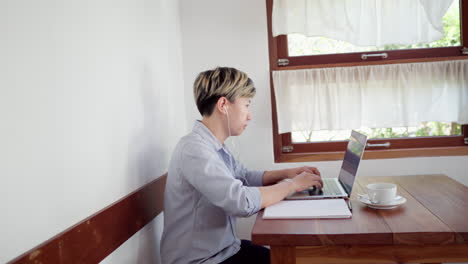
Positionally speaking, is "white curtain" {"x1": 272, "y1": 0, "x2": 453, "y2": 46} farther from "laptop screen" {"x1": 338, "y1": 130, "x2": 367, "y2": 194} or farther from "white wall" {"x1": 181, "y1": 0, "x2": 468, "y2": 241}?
"laptop screen" {"x1": 338, "y1": 130, "x2": 367, "y2": 194}

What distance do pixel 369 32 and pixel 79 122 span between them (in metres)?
1.62

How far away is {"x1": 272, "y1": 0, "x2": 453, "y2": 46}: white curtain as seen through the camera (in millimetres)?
2332

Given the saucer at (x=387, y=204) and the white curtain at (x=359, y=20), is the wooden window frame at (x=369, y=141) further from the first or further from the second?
the saucer at (x=387, y=204)

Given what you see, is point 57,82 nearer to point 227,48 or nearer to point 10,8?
point 10,8

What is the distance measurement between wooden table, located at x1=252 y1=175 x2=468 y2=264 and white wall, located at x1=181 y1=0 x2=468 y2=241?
103 cm

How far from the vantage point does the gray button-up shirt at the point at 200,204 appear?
4.95ft

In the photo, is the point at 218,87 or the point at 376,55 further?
the point at 376,55

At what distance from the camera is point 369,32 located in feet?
7.72

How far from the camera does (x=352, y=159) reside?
5.90ft

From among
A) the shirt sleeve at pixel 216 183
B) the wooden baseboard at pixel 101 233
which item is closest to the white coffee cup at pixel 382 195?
the shirt sleeve at pixel 216 183

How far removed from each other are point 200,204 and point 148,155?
38cm

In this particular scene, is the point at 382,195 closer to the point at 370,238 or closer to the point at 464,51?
the point at 370,238

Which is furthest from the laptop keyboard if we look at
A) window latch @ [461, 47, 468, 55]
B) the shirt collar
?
window latch @ [461, 47, 468, 55]

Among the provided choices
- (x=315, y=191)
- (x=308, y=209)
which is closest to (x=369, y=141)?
(x=315, y=191)
